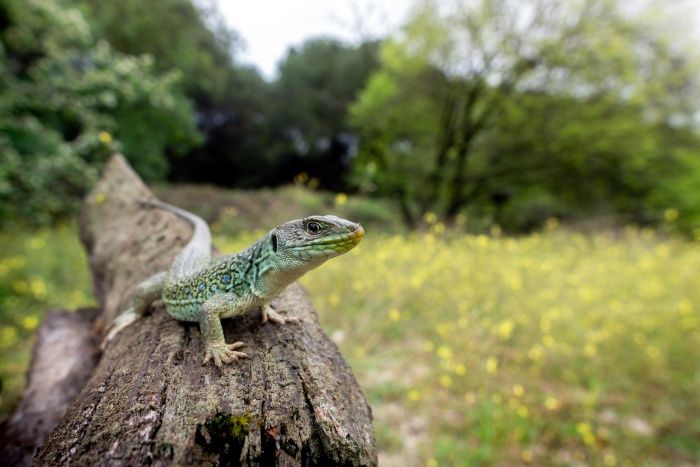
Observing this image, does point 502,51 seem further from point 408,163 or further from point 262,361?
point 262,361

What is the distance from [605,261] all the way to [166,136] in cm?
1597

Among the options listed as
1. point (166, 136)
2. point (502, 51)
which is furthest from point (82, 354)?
point (502, 51)

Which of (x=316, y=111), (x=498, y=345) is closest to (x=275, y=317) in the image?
(x=498, y=345)

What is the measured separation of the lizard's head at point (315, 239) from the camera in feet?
5.81

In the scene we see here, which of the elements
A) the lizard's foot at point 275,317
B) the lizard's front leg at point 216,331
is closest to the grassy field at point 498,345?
the lizard's foot at point 275,317

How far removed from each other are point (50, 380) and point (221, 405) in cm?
189

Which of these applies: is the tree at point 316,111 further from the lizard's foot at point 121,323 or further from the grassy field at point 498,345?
the lizard's foot at point 121,323

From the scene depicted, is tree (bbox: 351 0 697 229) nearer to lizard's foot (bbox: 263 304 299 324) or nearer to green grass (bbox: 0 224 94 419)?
green grass (bbox: 0 224 94 419)

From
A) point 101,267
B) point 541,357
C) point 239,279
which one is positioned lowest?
point 541,357

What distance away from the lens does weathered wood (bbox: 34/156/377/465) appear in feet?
4.41

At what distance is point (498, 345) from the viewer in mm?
4988

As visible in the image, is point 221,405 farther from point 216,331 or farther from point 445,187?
point 445,187

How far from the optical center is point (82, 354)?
2.86 m

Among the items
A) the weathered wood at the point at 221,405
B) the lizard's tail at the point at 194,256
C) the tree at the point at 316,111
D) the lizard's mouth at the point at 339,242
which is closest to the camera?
the weathered wood at the point at 221,405
